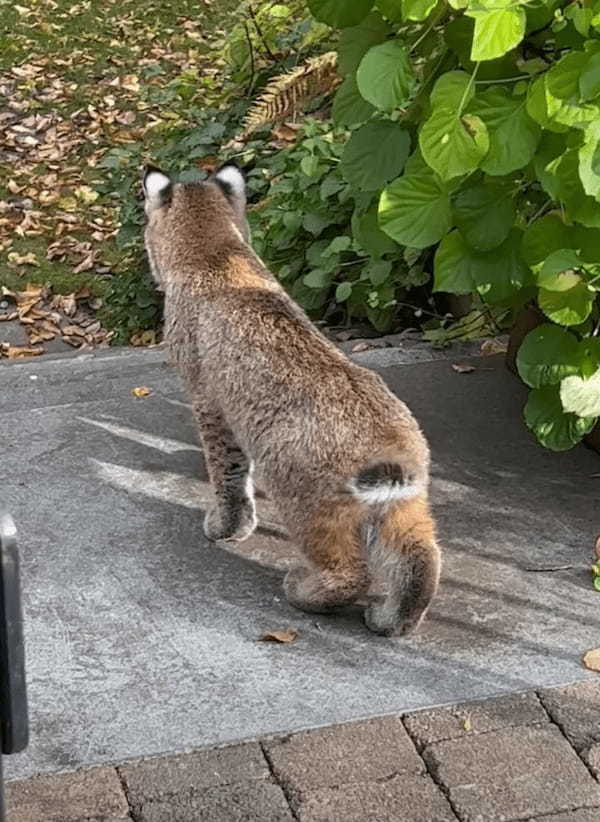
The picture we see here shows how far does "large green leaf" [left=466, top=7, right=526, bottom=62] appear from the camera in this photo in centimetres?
396

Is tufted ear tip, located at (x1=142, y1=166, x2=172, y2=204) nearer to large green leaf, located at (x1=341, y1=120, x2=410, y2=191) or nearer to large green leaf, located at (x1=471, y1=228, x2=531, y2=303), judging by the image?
large green leaf, located at (x1=341, y1=120, x2=410, y2=191)

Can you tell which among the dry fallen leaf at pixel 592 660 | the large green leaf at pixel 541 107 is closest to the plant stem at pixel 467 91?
the large green leaf at pixel 541 107

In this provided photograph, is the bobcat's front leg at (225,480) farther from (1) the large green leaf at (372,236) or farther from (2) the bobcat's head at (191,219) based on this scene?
(1) the large green leaf at (372,236)

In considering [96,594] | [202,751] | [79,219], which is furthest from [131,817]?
[79,219]

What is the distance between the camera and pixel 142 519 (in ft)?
16.0

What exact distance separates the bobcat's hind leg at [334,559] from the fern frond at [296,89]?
186 inches

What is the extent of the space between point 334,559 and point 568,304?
3.62 ft

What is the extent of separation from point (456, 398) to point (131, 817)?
103 inches

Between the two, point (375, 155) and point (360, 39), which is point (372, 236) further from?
point (360, 39)

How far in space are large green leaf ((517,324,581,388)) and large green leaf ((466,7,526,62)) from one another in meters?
1.10

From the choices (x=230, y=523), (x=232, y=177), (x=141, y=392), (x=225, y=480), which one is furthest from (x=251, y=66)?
(x=230, y=523)

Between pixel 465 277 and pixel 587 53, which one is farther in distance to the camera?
pixel 465 277

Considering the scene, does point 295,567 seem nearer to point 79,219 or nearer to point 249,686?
point 249,686

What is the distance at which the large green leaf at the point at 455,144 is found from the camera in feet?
13.7
